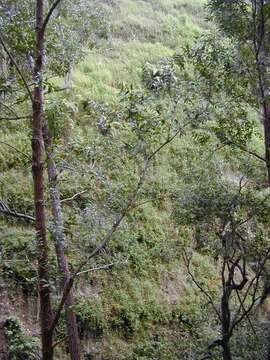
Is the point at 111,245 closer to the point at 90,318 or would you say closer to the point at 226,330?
the point at 90,318

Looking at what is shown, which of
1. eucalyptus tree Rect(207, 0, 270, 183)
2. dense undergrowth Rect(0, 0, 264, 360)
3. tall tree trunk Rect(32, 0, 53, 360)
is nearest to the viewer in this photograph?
tall tree trunk Rect(32, 0, 53, 360)

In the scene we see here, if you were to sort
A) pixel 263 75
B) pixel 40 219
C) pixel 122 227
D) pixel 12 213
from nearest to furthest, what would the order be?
pixel 40 219 → pixel 12 213 → pixel 122 227 → pixel 263 75

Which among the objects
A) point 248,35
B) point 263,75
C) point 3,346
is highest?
point 248,35

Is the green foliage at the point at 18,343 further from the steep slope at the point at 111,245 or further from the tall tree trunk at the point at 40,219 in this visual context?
the tall tree trunk at the point at 40,219

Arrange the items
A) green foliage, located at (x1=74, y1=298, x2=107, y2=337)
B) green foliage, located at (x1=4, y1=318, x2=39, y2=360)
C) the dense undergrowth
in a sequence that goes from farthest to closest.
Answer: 1. green foliage, located at (x1=74, y1=298, x2=107, y2=337)
2. green foliage, located at (x1=4, y1=318, x2=39, y2=360)
3. the dense undergrowth

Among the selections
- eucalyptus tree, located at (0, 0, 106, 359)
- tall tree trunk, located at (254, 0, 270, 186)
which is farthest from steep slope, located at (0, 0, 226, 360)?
tall tree trunk, located at (254, 0, 270, 186)

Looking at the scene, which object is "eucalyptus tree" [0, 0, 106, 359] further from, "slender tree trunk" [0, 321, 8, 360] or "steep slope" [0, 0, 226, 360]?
"slender tree trunk" [0, 321, 8, 360]

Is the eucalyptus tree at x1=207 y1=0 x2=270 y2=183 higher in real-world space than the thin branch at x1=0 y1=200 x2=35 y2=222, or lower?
higher

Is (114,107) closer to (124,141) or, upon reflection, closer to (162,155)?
(124,141)

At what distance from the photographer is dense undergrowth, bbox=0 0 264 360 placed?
4.85 metres

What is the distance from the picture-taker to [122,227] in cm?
657

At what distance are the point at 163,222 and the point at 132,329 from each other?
10.3 feet

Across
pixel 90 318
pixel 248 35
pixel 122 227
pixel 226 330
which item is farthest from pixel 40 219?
pixel 248 35

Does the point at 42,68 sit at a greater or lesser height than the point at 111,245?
greater
